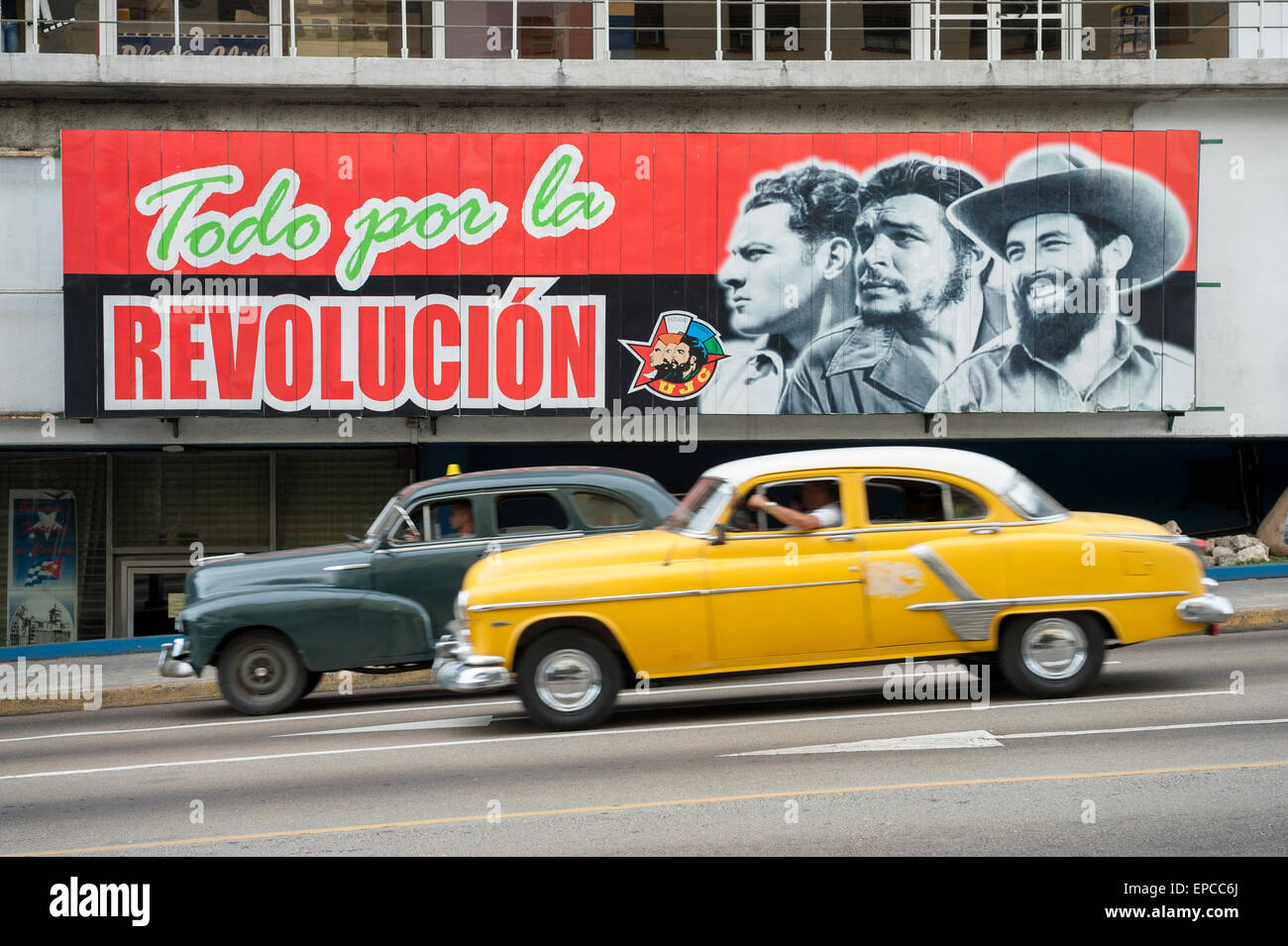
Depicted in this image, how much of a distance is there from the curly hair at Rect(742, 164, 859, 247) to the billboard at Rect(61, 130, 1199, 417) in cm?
3

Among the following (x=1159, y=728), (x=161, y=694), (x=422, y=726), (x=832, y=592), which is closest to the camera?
(x=1159, y=728)

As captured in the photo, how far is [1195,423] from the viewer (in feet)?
62.4

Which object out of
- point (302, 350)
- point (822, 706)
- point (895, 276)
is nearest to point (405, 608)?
point (822, 706)

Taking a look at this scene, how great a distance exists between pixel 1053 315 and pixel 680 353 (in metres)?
5.19

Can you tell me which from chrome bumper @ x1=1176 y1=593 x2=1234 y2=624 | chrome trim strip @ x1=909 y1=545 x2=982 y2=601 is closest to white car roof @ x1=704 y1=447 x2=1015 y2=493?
chrome trim strip @ x1=909 y1=545 x2=982 y2=601

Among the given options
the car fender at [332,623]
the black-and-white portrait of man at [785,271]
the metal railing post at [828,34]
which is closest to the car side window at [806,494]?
the car fender at [332,623]

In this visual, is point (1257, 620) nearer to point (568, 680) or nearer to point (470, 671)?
point (568, 680)

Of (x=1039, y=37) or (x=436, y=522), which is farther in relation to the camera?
(x=1039, y=37)

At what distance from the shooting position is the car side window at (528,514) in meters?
11.2

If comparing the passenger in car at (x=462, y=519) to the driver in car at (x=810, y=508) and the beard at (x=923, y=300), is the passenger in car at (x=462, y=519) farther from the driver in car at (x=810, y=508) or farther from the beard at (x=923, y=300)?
the beard at (x=923, y=300)

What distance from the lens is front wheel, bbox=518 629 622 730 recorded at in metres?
9.13

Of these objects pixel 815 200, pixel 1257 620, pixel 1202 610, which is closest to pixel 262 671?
A: pixel 1202 610

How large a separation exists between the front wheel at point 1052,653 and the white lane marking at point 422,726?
3897 millimetres

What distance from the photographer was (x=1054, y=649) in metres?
9.24
